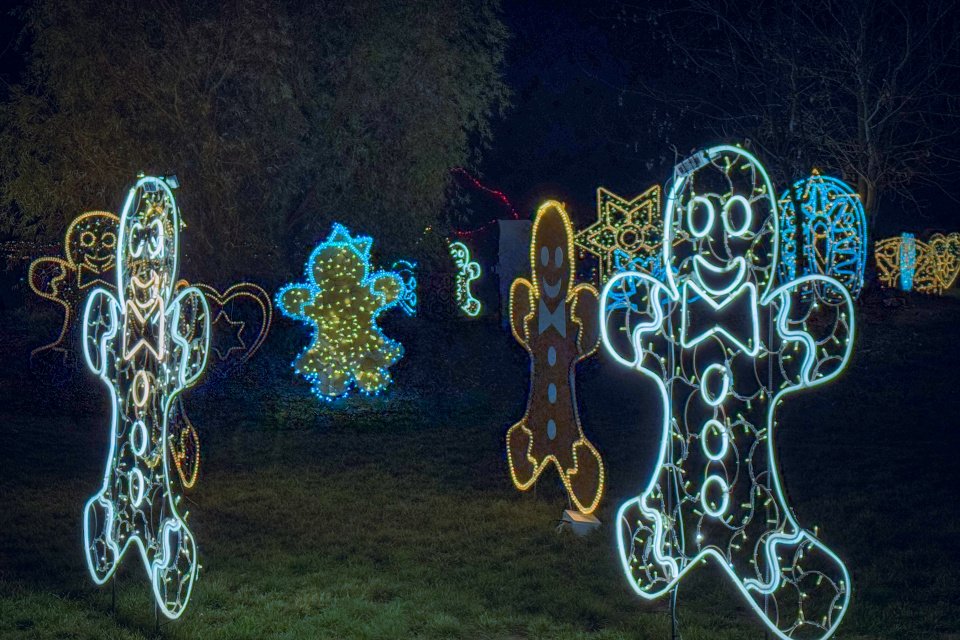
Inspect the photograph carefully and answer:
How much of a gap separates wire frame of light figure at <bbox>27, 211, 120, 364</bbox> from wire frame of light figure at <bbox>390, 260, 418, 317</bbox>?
7.17m

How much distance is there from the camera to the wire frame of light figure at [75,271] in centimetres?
→ 1219

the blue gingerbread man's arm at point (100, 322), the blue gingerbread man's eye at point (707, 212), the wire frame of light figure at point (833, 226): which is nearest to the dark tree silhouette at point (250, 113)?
the wire frame of light figure at point (833, 226)

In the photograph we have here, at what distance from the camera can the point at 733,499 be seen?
816 centimetres

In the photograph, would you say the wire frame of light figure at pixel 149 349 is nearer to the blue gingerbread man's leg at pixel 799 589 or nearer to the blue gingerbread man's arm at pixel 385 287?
the blue gingerbread man's leg at pixel 799 589

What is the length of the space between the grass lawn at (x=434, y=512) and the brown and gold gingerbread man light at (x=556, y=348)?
0.41 metres

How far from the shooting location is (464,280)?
23.7 metres

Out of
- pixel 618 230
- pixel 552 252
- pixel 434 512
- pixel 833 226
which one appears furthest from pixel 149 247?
pixel 618 230

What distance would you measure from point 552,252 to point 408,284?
13.5 meters

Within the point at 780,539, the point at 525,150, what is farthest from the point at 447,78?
the point at 525,150

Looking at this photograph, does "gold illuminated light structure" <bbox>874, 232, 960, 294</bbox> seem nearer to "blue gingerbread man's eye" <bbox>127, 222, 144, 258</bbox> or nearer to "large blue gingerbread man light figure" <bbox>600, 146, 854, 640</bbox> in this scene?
"large blue gingerbread man light figure" <bbox>600, 146, 854, 640</bbox>

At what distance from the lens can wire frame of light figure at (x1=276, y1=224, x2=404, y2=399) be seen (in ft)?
41.1

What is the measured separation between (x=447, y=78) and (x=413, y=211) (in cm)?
235

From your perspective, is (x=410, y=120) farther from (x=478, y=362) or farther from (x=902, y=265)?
(x=902, y=265)

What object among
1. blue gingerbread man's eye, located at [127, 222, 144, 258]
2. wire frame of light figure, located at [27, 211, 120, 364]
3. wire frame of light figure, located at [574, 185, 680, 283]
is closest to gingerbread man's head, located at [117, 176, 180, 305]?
blue gingerbread man's eye, located at [127, 222, 144, 258]
